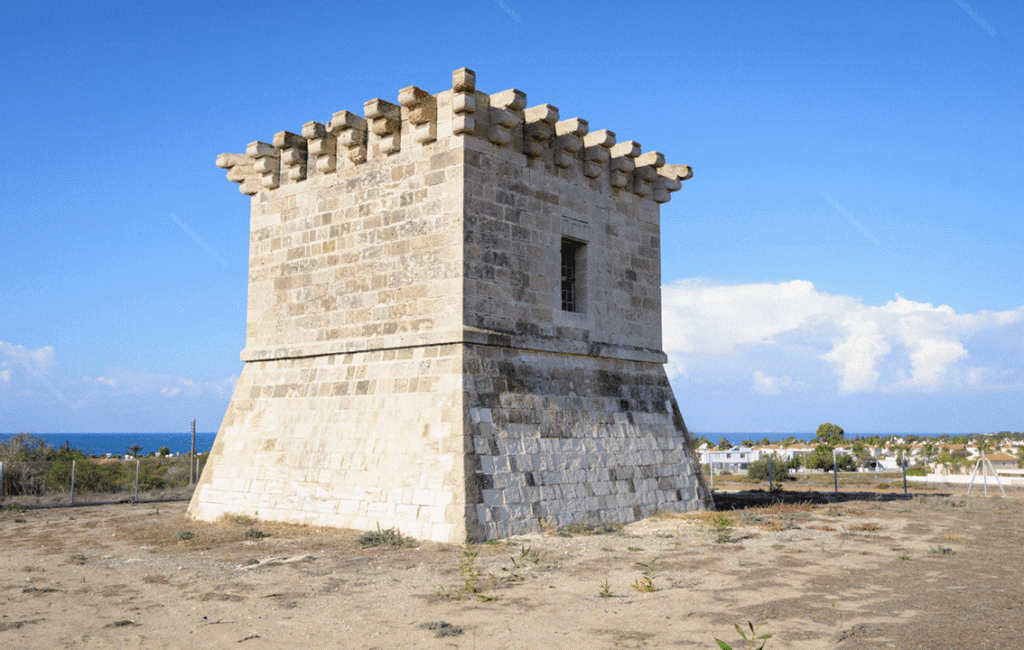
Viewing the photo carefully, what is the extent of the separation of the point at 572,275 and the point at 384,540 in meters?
6.01

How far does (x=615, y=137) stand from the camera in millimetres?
13898

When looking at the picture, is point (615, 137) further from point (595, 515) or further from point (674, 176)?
point (595, 515)

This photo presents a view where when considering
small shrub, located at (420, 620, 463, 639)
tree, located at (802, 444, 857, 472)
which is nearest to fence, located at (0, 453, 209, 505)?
small shrub, located at (420, 620, 463, 639)

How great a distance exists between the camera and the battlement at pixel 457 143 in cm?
1227

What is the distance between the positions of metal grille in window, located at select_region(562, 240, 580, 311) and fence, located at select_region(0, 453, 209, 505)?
1290 cm

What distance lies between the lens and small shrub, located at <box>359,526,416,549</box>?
34.6 ft

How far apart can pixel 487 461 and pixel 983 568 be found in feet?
21.0

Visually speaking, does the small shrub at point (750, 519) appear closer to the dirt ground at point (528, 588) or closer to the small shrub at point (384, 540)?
the dirt ground at point (528, 588)

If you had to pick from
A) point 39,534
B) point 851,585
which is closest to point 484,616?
point 851,585

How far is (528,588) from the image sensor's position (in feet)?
26.3

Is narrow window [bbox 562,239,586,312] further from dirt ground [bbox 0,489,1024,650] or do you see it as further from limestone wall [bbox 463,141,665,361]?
dirt ground [bbox 0,489,1024,650]

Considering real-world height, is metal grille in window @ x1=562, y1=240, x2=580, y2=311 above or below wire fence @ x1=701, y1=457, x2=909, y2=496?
above

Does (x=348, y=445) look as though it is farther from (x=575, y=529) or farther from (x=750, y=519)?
(x=750, y=519)

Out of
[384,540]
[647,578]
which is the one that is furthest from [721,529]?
[384,540]
